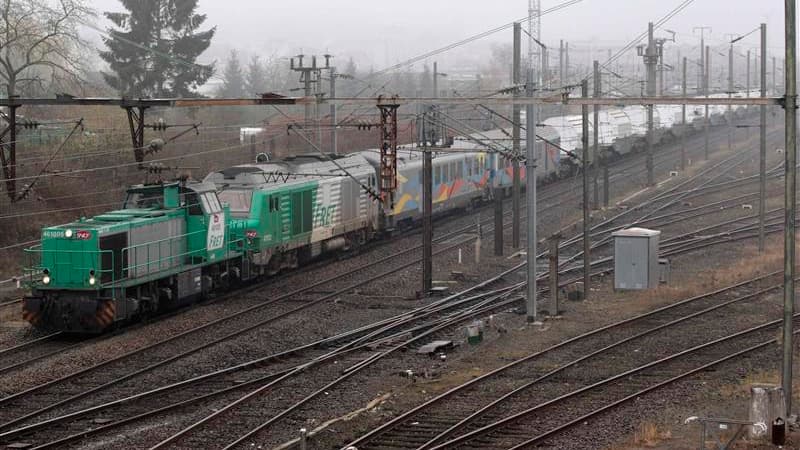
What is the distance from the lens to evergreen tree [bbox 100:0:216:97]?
53250mm

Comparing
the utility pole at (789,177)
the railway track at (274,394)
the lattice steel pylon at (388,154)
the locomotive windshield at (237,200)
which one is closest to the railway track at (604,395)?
the utility pole at (789,177)

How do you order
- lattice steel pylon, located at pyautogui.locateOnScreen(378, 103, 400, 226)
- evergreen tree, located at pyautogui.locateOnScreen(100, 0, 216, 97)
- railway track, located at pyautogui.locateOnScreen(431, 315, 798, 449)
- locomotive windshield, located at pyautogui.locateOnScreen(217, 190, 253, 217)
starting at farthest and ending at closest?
1. evergreen tree, located at pyautogui.locateOnScreen(100, 0, 216, 97)
2. locomotive windshield, located at pyautogui.locateOnScreen(217, 190, 253, 217)
3. lattice steel pylon, located at pyautogui.locateOnScreen(378, 103, 400, 226)
4. railway track, located at pyautogui.locateOnScreen(431, 315, 798, 449)

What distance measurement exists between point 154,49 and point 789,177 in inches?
1720

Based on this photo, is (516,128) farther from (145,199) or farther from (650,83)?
(650,83)

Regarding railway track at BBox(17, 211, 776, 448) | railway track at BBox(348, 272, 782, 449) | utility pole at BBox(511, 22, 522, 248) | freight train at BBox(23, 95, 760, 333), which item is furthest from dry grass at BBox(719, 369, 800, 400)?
utility pole at BBox(511, 22, 522, 248)

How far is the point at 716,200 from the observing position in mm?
48969

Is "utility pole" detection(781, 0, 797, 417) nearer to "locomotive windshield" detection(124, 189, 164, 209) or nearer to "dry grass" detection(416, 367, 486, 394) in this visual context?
"dry grass" detection(416, 367, 486, 394)

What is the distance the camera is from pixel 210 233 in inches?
1032

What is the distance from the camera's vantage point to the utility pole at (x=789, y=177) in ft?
48.3

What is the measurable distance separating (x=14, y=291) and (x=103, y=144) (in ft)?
46.8

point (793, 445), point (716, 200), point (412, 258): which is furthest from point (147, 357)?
point (716, 200)

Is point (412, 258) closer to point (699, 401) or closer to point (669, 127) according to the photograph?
point (699, 401)

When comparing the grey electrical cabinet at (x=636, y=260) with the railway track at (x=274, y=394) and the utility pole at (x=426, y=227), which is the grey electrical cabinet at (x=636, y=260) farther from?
the railway track at (x=274, y=394)

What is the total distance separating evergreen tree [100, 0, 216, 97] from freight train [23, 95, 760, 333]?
17.8m
